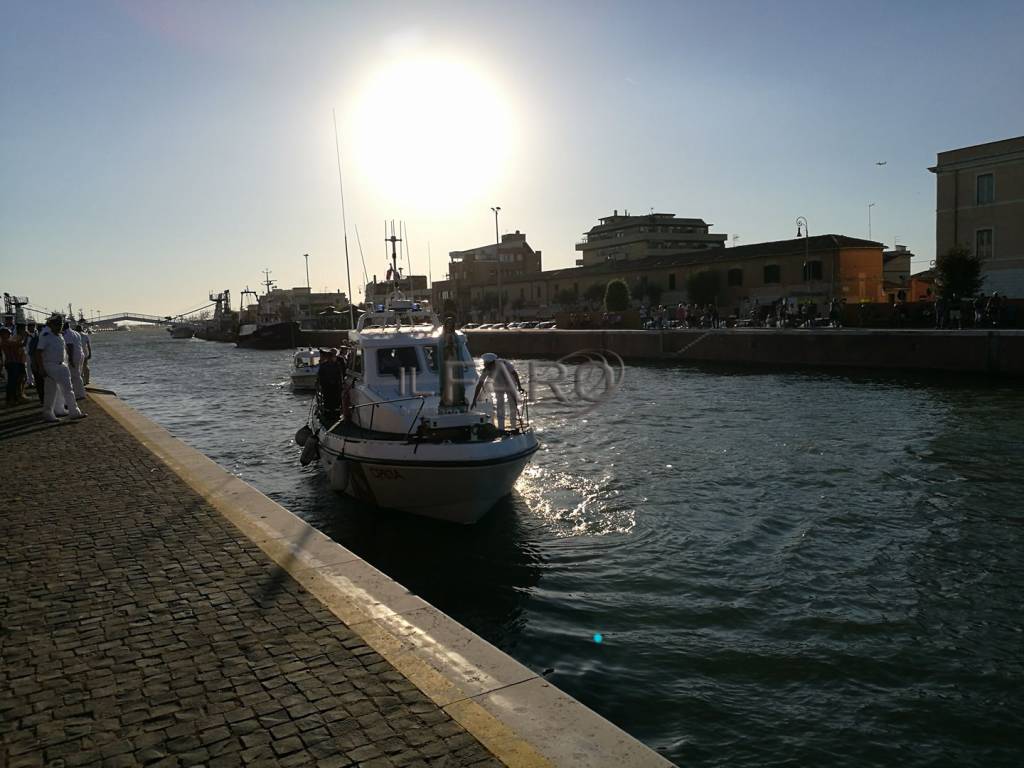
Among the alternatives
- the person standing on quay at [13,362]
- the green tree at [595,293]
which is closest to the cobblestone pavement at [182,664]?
the person standing on quay at [13,362]

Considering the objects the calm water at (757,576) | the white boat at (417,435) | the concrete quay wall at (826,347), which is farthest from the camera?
the concrete quay wall at (826,347)

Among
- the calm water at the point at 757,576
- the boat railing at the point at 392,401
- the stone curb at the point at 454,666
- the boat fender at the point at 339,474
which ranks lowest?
the calm water at the point at 757,576

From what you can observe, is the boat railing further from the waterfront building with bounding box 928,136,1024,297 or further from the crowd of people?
the waterfront building with bounding box 928,136,1024,297

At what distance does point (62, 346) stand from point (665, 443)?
1384cm

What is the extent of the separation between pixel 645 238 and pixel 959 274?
Result: 68.9 meters

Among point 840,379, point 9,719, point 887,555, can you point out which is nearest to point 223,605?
point 9,719

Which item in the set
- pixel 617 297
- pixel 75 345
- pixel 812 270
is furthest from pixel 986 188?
pixel 75 345

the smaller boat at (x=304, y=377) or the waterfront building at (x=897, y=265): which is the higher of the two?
the waterfront building at (x=897, y=265)

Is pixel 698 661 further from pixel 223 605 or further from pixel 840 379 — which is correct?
pixel 840 379

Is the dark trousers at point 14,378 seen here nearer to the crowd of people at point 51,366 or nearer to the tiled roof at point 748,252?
the crowd of people at point 51,366

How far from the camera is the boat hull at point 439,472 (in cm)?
1120

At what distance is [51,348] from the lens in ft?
53.4

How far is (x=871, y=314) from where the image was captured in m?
42.1

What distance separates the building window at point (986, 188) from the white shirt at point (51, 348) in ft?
165
